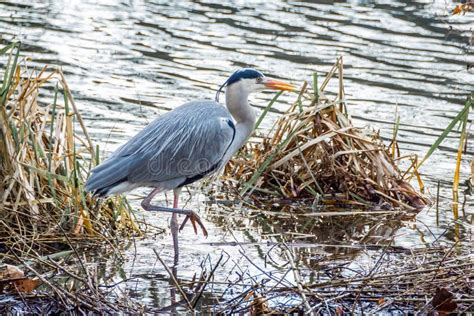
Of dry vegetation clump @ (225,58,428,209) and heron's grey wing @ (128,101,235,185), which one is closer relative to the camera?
heron's grey wing @ (128,101,235,185)

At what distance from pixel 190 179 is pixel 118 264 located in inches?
40.2

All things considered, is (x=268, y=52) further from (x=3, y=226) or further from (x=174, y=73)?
(x=3, y=226)

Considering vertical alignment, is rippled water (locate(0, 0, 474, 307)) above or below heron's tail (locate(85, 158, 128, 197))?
below

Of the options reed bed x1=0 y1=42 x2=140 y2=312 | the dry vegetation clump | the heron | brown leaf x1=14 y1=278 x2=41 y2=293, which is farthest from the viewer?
the dry vegetation clump

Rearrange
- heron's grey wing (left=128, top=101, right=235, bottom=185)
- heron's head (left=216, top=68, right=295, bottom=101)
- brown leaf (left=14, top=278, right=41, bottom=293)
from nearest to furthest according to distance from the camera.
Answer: brown leaf (left=14, top=278, right=41, bottom=293) → heron's grey wing (left=128, top=101, right=235, bottom=185) → heron's head (left=216, top=68, right=295, bottom=101)

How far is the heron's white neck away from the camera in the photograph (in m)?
7.71

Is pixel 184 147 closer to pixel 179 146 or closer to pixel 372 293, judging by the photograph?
pixel 179 146

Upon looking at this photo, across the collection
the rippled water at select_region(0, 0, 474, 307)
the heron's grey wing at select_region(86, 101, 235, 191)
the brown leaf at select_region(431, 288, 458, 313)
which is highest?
the heron's grey wing at select_region(86, 101, 235, 191)

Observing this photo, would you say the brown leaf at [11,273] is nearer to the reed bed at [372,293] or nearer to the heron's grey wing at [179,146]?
the reed bed at [372,293]

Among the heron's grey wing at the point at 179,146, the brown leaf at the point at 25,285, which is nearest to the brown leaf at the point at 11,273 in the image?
the brown leaf at the point at 25,285

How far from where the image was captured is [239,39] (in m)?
13.7

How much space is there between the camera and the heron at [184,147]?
23.2ft

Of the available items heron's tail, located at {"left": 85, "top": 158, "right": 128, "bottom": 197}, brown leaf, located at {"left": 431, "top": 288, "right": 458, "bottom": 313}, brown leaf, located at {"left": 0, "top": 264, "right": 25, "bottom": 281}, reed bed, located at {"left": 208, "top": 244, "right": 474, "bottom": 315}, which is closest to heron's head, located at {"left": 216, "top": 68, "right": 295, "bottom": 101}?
heron's tail, located at {"left": 85, "top": 158, "right": 128, "bottom": 197}

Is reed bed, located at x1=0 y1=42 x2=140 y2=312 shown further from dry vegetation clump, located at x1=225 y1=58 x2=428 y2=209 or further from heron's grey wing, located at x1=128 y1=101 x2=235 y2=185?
dry vegetation clump, located at x1=225 y1=58 x2=428 y2=209
